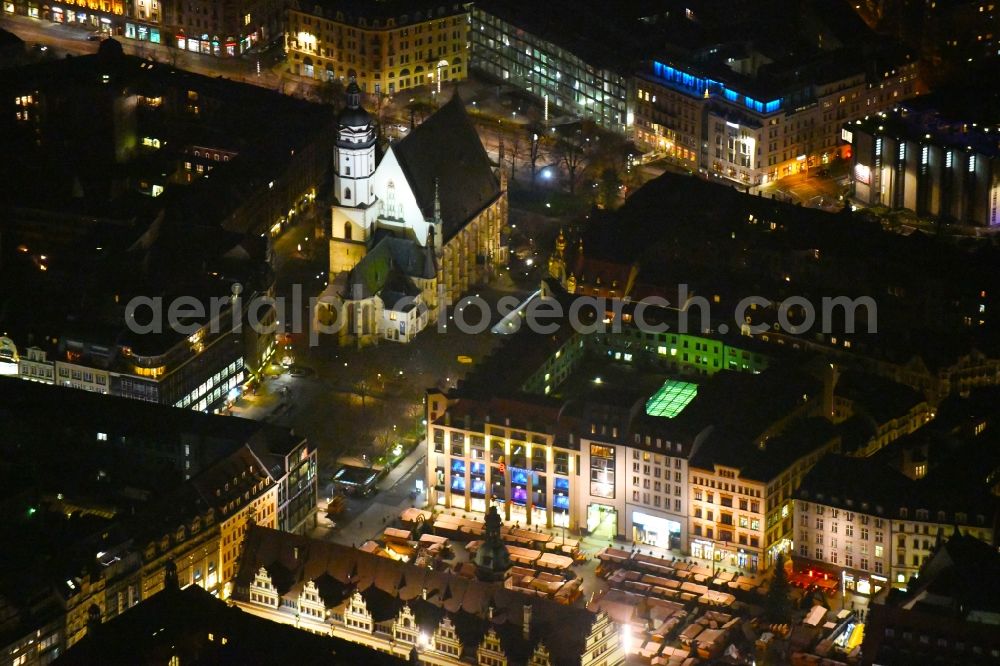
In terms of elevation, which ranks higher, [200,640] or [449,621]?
[200,640]

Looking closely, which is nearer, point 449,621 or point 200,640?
point 200,640

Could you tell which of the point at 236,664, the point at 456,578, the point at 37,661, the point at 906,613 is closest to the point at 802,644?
the point at 906,613

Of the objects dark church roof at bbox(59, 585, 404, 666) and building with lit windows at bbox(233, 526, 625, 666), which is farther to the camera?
building with lit windows at bbox(233, 526, 625, 666)

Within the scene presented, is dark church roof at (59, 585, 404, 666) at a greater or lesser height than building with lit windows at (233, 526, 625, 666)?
greater

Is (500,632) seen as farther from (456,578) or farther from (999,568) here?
(999,568)

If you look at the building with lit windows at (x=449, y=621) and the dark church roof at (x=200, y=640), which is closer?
the dark church roof at (x=200, y=640)

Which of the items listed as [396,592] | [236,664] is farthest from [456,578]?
[236,664]

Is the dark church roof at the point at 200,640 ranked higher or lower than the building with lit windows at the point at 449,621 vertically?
higher
